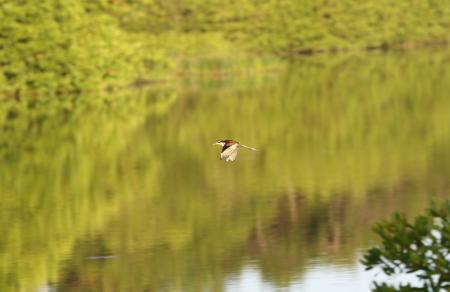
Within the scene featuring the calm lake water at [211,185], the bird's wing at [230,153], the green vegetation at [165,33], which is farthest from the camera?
the green vegetation at [165,33]

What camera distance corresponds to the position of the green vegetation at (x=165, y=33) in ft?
161

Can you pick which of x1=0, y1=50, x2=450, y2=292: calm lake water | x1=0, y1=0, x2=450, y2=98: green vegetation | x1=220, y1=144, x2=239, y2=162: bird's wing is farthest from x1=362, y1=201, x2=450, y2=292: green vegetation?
x1=0, y1=0, x2=450, y2=98: green vegetation

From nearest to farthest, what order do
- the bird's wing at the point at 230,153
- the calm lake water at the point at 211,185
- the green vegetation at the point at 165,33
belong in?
the bird's wing at the point at 230,153 → the calm lake water at the point at 211,185 → the green vegetation at the point at 165,33

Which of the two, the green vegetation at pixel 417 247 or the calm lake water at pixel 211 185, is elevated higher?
the green vegetation at pixel 417 247

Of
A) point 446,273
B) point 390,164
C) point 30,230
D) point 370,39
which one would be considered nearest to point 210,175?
point 390,164

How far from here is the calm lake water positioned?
16734 millimetres

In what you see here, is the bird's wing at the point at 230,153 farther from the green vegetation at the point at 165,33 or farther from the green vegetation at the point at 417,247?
the green vegetation at the point at 165,33

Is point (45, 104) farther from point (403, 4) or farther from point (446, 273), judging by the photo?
point (403, 4)

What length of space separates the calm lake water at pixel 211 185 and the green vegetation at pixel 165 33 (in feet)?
10.4

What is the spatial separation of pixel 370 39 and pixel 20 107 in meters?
43.1

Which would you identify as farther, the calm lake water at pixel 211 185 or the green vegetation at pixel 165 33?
the green vegetation at pixel 165 33

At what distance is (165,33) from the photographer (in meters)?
63.3

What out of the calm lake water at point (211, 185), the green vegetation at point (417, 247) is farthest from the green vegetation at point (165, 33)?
the green vegetation at point (417, 247)

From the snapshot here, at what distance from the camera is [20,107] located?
43.3 m
